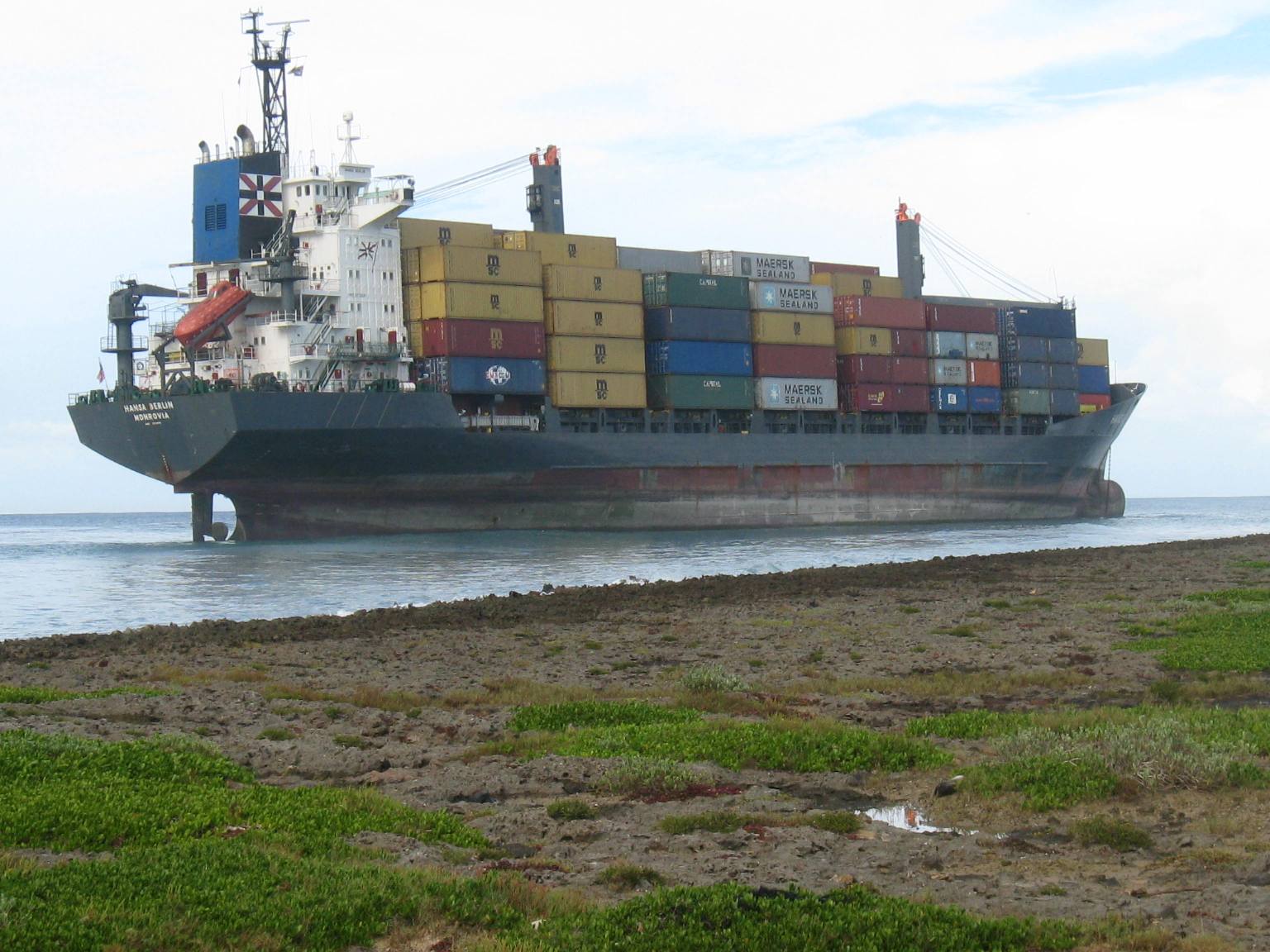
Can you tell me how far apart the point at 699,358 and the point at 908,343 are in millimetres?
12767

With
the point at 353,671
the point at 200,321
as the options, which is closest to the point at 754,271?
the point at 200,321

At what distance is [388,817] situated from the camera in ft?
27.9

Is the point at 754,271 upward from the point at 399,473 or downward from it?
upward

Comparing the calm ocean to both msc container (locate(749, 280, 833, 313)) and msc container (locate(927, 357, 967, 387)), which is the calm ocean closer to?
msc container (locate(927, 357, 967, 387))

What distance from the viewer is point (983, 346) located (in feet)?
224

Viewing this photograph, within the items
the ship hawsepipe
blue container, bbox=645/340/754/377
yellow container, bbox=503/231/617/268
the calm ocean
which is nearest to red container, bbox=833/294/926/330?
the ship hawsepipe

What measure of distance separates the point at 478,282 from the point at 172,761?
42.4 m

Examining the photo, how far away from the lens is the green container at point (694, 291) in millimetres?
56938

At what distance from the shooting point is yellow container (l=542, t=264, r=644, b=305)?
53281mm

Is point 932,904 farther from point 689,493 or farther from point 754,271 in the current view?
point 754,271

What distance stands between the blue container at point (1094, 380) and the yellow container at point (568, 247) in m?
29.8

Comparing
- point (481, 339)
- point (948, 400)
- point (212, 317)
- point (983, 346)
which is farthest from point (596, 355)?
point (983, 346)

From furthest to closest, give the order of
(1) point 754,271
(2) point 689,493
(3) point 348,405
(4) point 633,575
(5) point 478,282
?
(1) point 754,271, (2) point 689,493, (5) point 478,282, (3) point 348,405, (4) point 633,575

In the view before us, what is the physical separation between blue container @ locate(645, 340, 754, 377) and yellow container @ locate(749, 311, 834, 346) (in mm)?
1050
